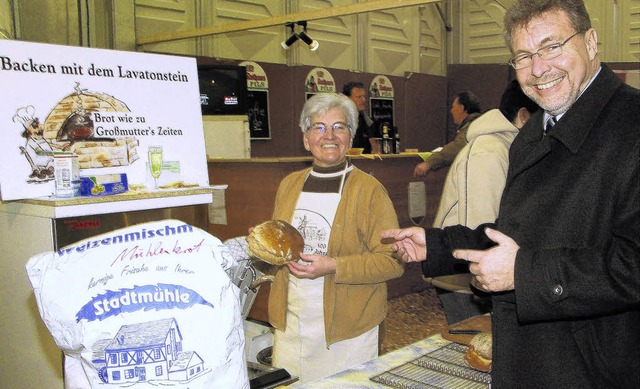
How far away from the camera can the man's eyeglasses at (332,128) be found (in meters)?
2.70

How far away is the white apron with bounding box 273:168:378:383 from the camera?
2.57 m

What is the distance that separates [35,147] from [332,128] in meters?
1.20

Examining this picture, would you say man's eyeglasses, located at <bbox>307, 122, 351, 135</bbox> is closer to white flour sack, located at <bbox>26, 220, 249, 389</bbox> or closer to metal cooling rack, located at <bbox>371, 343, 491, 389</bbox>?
metal cooling rack, located at <bbox>371, 343, 491, 389</bbox>

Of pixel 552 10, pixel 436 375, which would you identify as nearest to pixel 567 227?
pixel 552 10

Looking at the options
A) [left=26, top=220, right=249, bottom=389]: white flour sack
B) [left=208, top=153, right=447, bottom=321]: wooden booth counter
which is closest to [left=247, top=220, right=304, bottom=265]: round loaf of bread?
[left=26, top=220, right=249, bottom=389]: white flour sack

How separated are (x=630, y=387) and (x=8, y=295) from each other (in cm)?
202

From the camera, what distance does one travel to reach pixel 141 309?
127 cm

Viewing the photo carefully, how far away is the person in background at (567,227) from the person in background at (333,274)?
0.99 metres

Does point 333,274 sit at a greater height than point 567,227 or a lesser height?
lesser

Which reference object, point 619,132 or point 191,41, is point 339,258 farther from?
point 191,41

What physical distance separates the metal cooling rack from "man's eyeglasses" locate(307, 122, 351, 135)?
3.63ft

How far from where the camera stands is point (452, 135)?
33.3 feet

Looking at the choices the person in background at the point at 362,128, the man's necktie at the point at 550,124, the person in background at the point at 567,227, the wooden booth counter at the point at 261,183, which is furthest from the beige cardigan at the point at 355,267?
the person in background at the point at 362,128

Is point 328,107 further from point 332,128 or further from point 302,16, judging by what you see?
point 302,16
